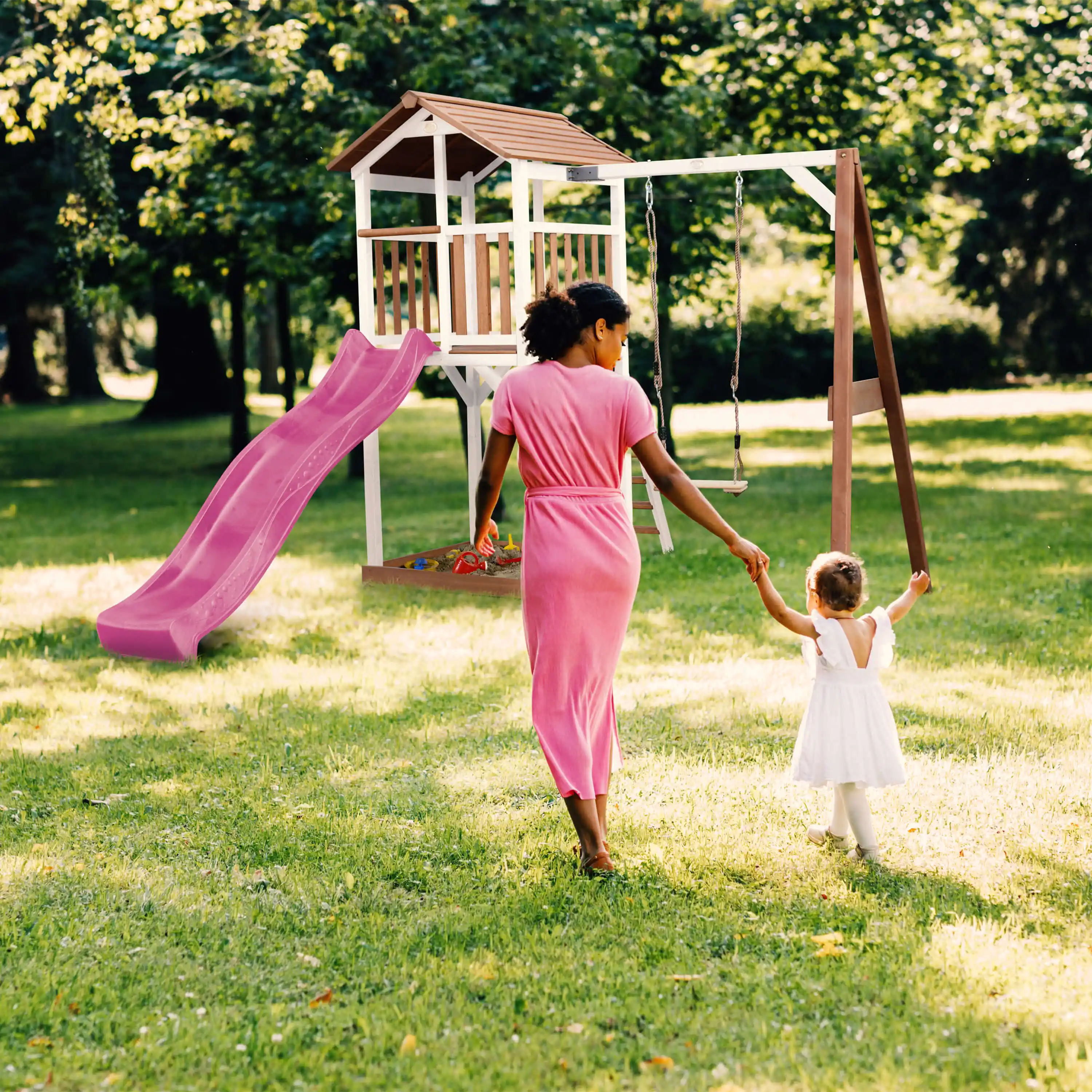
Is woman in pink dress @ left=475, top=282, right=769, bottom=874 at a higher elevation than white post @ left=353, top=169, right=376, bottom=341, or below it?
below

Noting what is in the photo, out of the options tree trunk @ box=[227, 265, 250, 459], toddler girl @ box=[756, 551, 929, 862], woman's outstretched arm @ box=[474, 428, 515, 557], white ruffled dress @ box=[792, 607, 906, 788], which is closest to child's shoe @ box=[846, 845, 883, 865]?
toddler girl @ box=[756, 551, 929, 862]

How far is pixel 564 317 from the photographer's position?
4719mm

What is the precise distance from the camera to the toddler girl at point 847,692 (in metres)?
4.83

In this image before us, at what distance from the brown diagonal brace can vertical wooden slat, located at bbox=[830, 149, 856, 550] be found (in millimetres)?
91

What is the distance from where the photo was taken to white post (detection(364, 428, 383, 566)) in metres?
8.29

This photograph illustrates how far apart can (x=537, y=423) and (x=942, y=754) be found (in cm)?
273

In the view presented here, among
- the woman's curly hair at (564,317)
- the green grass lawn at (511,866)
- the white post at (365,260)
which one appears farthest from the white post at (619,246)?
the woman's curly hair at (564,317)

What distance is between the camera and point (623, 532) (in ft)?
15.9

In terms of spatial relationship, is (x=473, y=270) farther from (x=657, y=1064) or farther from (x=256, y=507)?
(x=657, y=1064)

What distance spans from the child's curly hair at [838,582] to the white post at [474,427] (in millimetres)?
3869

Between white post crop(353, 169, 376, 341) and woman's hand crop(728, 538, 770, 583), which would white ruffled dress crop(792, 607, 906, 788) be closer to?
woman's hand crop(728, 538, 770, 583)

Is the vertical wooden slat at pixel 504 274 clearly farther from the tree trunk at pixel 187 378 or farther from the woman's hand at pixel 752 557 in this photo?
the tree trunk at pixel 187 378

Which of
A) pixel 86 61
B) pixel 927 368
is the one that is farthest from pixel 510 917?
pixel 927 368

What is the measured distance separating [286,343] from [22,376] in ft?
71.4
